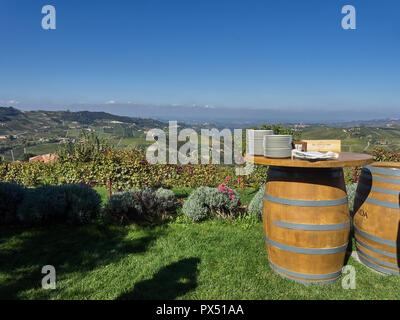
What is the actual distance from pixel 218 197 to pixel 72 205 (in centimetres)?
297

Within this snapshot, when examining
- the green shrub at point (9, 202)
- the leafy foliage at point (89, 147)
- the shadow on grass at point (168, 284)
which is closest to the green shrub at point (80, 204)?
the green shrub at point (9, 202)

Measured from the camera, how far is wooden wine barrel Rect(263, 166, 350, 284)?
2775 millimetres

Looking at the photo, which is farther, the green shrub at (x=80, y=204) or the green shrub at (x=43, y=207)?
the green shrub at (x=80, y=204)

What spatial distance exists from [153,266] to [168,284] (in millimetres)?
475

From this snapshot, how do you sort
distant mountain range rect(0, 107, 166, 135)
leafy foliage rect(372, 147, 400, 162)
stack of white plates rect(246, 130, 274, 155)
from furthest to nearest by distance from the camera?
distant mountain range rect(0, 107, 166, 135) → leafy foliage rect(372, 147, 400, 162) → stack of white plates rect(246, 130, 274, 155)

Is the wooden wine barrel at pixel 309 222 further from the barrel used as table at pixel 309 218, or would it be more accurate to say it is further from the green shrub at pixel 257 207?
the green shrub at pixel 257 207

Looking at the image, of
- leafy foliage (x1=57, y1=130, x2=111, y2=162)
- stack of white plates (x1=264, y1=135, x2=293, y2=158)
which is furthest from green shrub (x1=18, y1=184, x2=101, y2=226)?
leafy foliage (x1=57, y1=130, x2=111, y2=162)

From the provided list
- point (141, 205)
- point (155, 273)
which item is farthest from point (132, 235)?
point (155, 273)

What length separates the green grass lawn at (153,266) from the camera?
277 cm

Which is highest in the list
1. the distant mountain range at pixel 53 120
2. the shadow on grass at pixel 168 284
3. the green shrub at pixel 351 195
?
the distant mountain range at pixel 53 120

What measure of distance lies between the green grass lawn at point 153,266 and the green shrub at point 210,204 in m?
0.45

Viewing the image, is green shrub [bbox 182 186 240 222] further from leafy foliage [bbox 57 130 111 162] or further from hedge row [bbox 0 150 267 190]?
leafy foliage [bbox 57 130 111 162]

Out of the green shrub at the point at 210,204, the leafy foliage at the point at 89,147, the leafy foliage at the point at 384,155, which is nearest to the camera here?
the green shrub at the point at 210,204

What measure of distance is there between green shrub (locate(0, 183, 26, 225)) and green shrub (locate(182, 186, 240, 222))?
3.40m
